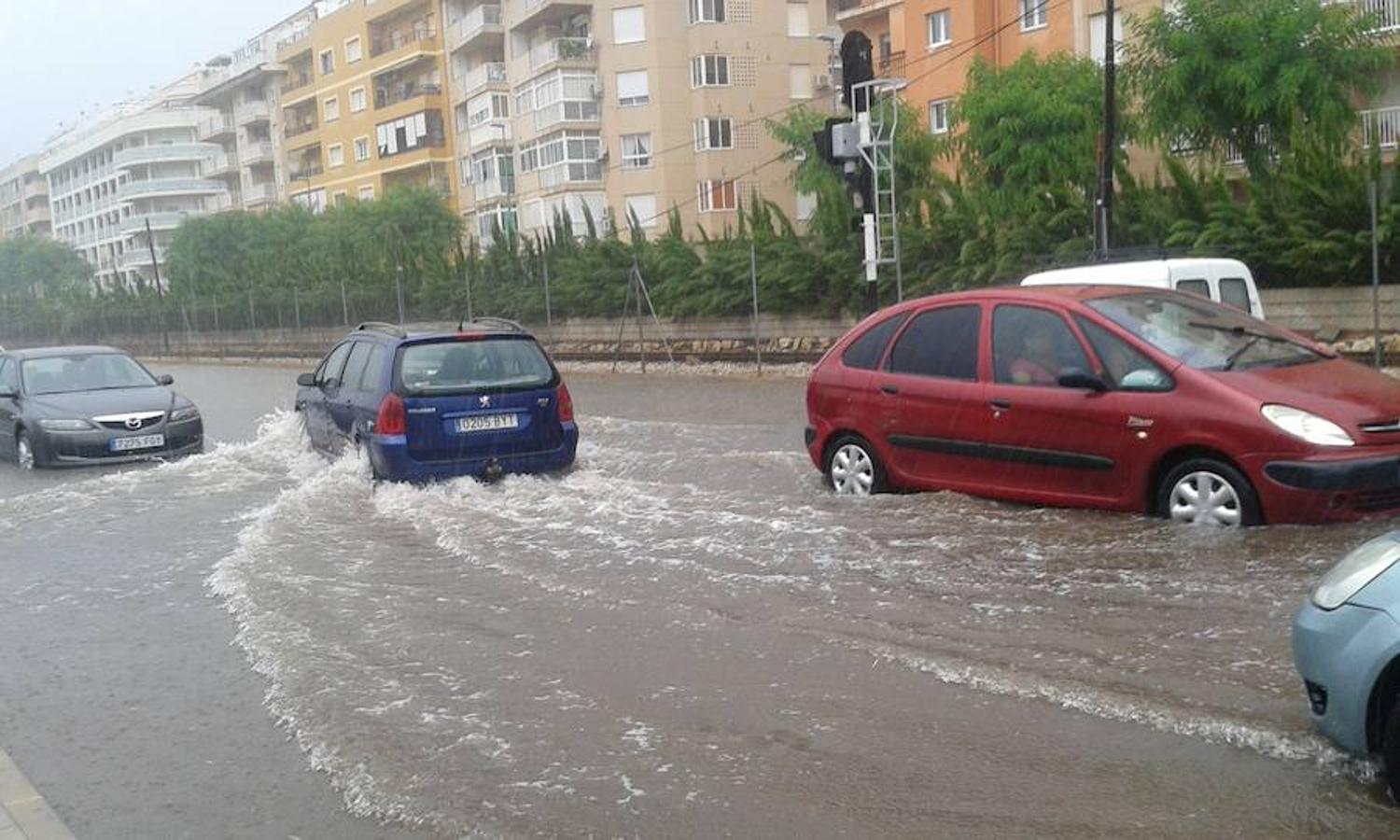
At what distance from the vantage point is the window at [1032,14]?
40.3 meters

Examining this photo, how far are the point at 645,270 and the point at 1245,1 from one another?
14.5 m

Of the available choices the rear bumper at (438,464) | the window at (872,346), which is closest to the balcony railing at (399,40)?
the rear bumper at (438,464)

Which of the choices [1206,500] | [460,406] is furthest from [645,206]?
[1206,500]

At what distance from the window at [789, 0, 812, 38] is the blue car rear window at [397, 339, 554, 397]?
46001 mm

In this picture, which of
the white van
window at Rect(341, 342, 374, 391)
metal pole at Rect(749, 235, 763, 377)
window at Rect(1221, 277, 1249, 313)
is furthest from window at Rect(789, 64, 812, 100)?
window at Rect(341, 342, 374, 391)

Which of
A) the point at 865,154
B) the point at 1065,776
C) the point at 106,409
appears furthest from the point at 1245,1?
the point at 1065,776

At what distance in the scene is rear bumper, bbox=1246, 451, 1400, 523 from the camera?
7.41 meters

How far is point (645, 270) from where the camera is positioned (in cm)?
3216

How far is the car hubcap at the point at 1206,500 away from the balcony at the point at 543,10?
2004 inches

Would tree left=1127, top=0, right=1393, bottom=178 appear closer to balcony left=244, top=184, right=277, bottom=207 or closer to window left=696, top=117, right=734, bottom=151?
window left=696, top=117, right=734, bottom=151

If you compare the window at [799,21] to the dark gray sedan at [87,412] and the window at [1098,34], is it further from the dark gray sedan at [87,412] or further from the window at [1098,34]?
the dark gray sedan at [87,412]

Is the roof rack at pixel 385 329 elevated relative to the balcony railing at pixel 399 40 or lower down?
lower down

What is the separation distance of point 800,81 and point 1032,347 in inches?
1913

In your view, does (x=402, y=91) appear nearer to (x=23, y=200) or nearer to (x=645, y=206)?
(x=645, y=206)
